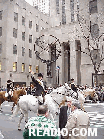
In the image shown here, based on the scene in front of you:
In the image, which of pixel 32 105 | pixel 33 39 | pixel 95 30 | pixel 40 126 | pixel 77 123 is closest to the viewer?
pixel 40 126

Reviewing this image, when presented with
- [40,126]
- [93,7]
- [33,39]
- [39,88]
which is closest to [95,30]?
[93,7]

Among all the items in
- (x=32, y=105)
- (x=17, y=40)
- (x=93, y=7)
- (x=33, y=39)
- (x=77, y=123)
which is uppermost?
(x=93, y=7)

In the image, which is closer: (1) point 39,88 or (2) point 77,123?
(2) point 77,123

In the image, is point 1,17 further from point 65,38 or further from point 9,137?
point 9,137

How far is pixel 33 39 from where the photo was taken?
47.3 meters

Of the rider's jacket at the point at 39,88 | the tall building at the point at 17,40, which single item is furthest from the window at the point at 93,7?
the rider's jacket at the point at 39,88

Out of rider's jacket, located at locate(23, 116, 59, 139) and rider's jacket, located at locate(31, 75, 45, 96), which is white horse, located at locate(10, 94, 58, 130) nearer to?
rider's jacket, located at locate(31, 75, 45, 96)

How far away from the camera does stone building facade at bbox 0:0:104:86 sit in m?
37.4

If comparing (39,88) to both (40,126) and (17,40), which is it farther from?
(17,40)

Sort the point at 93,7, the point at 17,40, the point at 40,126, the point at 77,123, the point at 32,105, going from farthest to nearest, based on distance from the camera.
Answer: the point at 17,40 < the point at 93,7 < the point at 32,105 < the point at 77,123 < the point at 40,126

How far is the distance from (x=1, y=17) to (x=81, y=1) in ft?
56.3

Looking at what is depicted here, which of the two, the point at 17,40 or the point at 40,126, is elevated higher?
the point at 17,40

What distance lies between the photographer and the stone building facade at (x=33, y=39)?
1474 inches

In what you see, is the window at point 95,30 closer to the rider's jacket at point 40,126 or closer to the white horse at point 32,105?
the white horse at point 32,105
